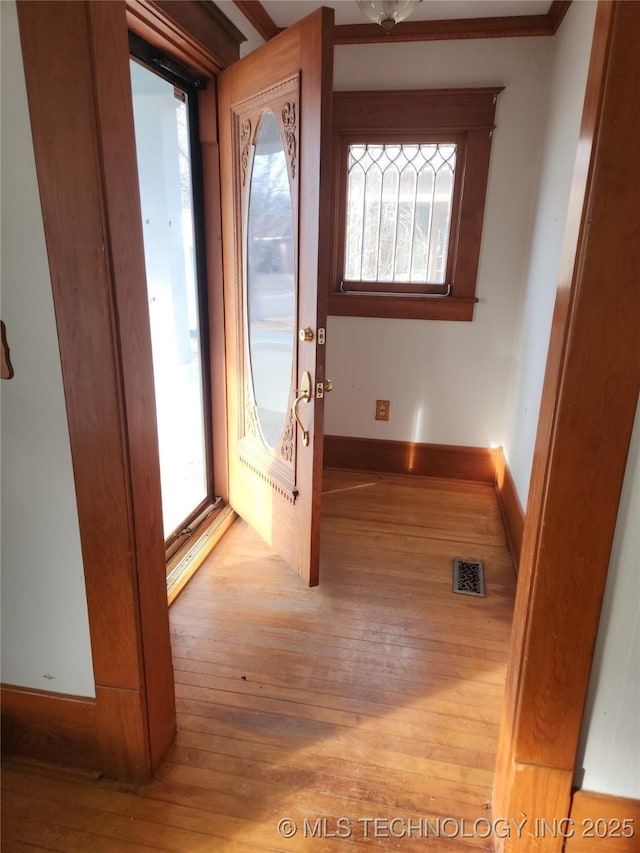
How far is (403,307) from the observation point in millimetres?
3162

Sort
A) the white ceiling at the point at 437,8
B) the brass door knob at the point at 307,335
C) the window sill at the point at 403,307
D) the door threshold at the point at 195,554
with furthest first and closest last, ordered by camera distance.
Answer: the window sill at the point at 403,307 < the white ceiling at the point at 437,8 < the door threshold at the point at 195,554 < the brass door knob at the point at 307,335

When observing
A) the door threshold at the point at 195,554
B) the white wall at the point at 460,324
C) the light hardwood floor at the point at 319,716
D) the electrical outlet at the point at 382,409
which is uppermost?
the white wall at the point at 460,324

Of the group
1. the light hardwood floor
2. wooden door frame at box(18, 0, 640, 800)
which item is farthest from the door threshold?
wooden door frame at box(18, 0, 640, 800)

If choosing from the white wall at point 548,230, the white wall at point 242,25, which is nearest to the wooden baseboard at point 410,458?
the white wall at point 548,230

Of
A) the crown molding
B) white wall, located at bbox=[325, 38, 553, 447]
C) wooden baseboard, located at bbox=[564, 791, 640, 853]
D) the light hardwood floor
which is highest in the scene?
the crown molding

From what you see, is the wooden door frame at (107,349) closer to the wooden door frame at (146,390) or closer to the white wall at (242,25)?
the wooden door frame at (146,390)

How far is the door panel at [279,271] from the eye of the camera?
1.83 m

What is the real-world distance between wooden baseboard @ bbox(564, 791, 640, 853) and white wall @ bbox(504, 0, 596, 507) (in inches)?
57.9

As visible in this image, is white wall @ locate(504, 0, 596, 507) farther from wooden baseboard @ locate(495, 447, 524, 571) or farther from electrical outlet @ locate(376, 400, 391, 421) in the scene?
electrical outlet @ locate(376, 400, 391, 421)

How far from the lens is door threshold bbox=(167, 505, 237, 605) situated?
87.4 inches

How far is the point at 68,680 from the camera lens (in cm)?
140

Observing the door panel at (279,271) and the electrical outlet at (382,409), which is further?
the electrical outlet at (382,409)

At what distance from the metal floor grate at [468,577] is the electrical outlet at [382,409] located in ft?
3.70

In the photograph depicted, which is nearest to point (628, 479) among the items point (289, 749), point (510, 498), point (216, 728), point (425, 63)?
point (289, 749)
